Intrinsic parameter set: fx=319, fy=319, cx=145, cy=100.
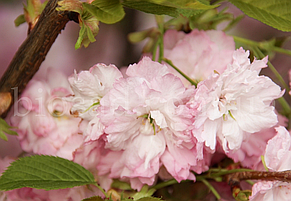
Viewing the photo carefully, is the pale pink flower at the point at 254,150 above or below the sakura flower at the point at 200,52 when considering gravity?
below

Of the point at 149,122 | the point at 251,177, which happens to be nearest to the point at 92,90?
the point at 149,122

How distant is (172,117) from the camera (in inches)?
12.1

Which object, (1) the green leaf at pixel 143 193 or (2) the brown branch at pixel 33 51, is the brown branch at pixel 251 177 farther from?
(2) the brown branch at pixel 33 51

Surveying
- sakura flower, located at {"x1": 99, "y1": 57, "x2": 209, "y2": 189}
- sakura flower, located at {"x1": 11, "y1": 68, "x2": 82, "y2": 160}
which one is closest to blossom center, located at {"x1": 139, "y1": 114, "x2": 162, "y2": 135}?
sakura flower, located at {"x1": 99, "y1": 57, "x2": 209, "y2": 189}

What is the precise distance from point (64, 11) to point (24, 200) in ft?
0.75

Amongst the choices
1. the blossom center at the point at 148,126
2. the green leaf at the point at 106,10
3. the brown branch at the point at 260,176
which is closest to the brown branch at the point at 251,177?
the brown branch at the point at 260,176

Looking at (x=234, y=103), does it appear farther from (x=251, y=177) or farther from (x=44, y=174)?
(x=44, y=174)

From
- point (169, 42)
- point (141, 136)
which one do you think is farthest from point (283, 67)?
point (141, 136)

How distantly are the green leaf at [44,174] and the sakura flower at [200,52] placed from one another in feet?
0.55

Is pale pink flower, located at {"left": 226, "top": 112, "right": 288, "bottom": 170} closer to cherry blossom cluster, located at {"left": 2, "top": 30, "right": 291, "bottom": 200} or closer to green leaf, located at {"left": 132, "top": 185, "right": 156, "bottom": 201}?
cherry blossom cluster, located at {"left": 2, "top": 30, "right": 291, "bottom": 200}

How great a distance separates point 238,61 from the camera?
0.31 meters

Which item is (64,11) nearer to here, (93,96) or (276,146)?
(93,96)

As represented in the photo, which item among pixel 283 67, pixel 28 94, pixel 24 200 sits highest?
pixel 28 94

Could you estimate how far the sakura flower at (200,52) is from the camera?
389mm
